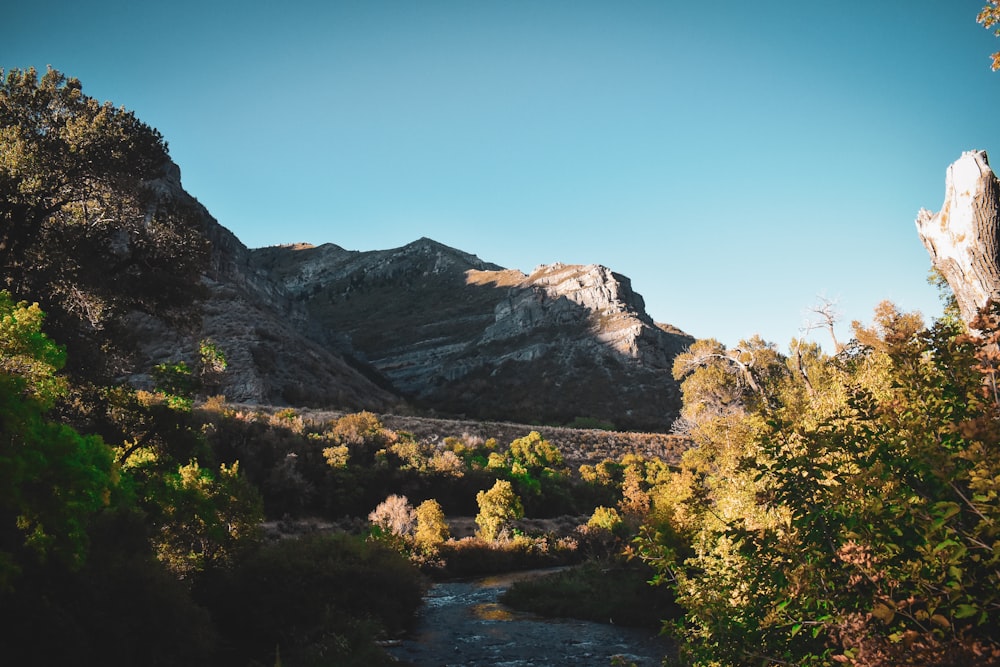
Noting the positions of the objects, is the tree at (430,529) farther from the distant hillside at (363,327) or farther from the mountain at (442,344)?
the mountain at (442,344)

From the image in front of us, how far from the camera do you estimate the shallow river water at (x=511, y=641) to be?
15.0 metres

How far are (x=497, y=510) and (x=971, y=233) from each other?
2926 centimetres

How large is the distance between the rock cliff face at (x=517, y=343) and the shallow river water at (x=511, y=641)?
5989 centimetres

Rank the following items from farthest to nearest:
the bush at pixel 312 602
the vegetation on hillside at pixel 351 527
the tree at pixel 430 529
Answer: the tree at pixel 430 529, the bush at pixel 312 602, the vegetation on hillside at pixel 351 527

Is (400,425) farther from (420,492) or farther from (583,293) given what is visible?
(583,293)

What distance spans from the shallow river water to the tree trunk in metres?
12.6

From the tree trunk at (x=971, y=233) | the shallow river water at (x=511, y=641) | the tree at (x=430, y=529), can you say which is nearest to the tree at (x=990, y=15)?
the tree trunk at (x=971, y=233)

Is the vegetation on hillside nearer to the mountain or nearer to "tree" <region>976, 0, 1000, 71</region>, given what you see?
"tree" <region>976, 0, 1000, 71</region>

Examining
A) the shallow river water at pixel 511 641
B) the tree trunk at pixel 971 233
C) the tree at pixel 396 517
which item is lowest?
the shallow river water at pixel 511 641

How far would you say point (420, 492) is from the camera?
A: 38844mm

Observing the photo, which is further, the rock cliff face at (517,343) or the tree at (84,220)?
the rock cliff face at (517,343)

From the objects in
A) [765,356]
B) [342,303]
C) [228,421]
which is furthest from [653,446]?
[342,303]

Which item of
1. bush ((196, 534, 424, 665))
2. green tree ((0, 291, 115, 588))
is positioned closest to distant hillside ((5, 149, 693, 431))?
green tree ((0, 291, 115, 588))

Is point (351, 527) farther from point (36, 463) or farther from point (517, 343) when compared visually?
point (517, 343)
